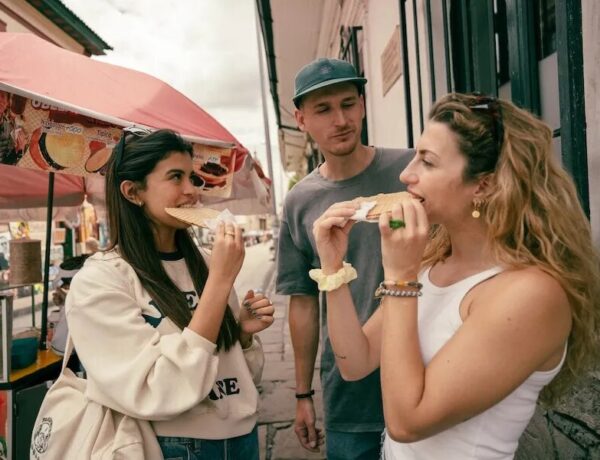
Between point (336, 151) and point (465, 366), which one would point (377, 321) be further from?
point (336, 151)

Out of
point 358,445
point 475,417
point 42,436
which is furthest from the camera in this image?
point 358,445

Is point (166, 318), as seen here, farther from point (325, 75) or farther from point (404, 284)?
point (325, 75)

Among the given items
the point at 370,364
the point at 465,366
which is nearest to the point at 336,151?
the point at 370,364

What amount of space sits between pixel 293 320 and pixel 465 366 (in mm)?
1448

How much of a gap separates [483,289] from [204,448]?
1.08 meters

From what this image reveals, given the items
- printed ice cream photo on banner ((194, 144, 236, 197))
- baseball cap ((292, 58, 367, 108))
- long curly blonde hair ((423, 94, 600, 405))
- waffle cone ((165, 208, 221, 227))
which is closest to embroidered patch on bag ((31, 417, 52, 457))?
waffle cone ((165, 208, 221, 227))

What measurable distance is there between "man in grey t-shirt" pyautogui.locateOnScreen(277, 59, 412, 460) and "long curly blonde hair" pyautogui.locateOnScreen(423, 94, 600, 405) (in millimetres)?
830

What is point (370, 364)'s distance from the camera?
1.68 meters

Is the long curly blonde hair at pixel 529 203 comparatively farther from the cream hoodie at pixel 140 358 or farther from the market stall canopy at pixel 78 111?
the market stall canopy at pixel 78 111

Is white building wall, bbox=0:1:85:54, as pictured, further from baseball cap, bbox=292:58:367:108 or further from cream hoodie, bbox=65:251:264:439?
cream hoodie, bbox=65:251:264:439

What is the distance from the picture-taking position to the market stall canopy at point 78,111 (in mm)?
2721

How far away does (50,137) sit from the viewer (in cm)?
299

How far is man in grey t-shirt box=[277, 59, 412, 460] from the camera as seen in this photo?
215 centimetres

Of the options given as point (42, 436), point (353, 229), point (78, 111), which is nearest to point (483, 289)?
point (353, 229)
